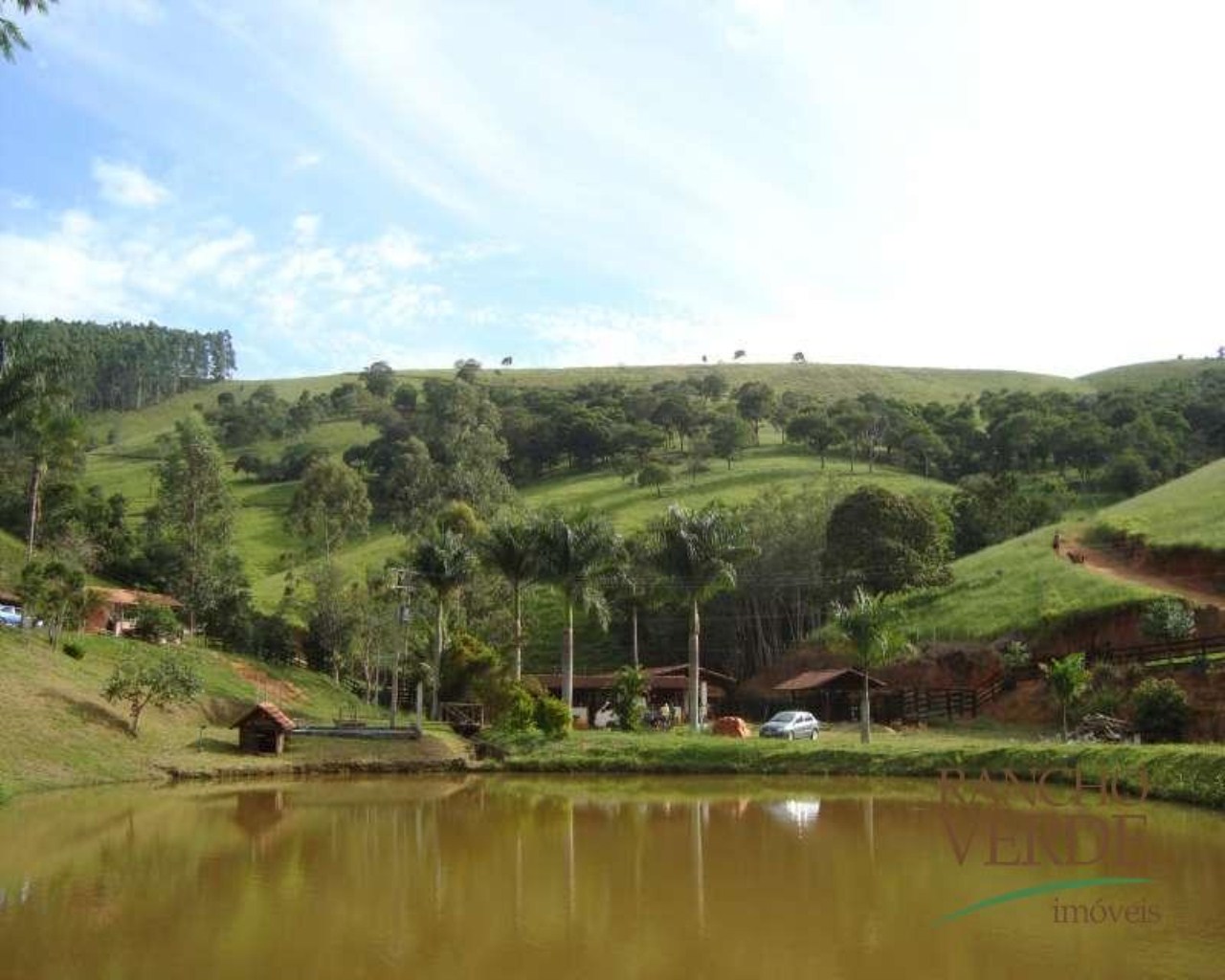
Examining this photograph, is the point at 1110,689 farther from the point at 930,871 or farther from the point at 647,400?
the point at 647,400

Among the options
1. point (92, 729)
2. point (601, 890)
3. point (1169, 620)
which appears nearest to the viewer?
point (601, 890)

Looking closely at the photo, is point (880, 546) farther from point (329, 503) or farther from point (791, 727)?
point (329, 503)

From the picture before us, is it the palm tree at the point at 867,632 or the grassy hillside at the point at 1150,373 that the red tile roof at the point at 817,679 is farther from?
the grassy hillside at the point at 1150,373

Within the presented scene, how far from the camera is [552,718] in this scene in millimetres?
42125

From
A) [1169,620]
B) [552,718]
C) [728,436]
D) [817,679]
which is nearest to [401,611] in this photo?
[552,718]

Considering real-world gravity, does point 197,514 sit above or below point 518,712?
above

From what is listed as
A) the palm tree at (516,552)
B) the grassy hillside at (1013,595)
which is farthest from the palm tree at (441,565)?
the grassy hillside at (1013,595)

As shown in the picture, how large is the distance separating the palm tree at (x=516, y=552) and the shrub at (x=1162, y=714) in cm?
2400

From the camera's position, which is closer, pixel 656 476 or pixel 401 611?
pixel 401 611

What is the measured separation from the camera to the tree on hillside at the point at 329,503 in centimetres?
7906

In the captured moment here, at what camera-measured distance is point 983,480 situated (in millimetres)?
87688

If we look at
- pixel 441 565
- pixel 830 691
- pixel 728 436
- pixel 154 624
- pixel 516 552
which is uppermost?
pixel 728 436

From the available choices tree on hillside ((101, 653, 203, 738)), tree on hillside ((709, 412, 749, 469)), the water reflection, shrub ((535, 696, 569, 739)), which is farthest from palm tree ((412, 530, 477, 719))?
tree on hillside ((709, 412, 749, 469))

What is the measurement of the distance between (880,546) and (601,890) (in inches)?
1961
